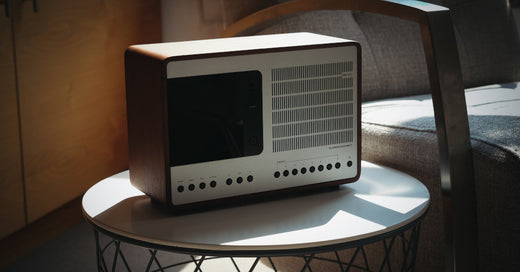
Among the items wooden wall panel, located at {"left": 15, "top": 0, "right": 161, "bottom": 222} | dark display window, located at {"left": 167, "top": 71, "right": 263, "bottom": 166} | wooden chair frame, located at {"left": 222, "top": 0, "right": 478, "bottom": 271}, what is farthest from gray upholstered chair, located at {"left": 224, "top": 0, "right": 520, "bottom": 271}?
wooden wall panel, located at {"left": 15, "top": 0, "right": 161, "bottom": 222}

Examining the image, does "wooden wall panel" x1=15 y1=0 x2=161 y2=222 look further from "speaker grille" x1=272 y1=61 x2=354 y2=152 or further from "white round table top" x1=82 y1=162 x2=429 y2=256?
"speaker grille" x1=272 y1=61 x2=354 y2=152

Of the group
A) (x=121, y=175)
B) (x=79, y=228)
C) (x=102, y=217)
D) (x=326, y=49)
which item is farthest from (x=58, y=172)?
(x=326, y=49)

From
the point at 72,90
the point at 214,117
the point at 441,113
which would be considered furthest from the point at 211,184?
the point at 72,90

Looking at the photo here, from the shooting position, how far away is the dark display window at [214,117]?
91 cm

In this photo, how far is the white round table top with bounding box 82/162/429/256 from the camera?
0.83 m

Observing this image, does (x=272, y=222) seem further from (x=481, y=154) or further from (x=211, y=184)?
(x=481, y=154)

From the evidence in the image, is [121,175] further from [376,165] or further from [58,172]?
[58,172]

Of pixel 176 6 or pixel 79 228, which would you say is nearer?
pixel 79 228

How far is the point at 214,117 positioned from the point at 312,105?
163mm

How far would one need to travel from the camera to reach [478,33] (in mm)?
1733

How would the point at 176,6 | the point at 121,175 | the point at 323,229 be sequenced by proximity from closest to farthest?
the point at 323,229, the point at 121,175, the point at 176,6

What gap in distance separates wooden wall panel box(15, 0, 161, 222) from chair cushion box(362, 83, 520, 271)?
2.87 ft

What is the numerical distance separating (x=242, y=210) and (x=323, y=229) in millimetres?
148

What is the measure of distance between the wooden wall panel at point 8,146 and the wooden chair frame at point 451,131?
0.98 meters
